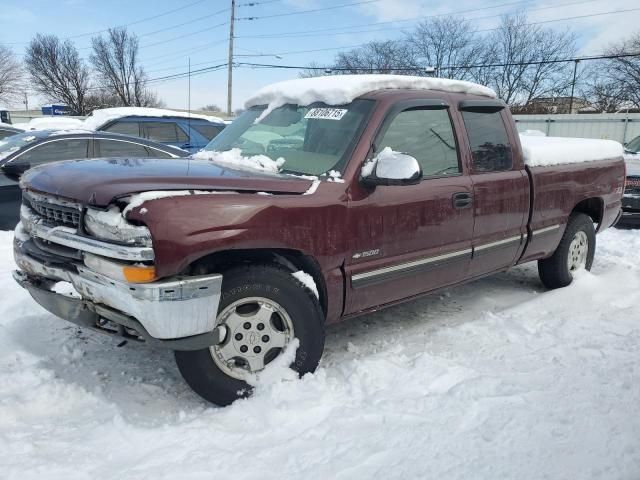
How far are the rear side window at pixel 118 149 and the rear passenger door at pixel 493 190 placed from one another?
4.86 m

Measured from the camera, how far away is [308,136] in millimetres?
3662

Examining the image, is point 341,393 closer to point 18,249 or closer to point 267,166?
point 267,166

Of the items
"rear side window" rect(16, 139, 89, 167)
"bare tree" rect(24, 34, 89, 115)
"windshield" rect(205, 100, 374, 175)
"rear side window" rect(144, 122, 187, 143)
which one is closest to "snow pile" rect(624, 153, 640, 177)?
"windshield" rect(205, 100, 374, 175)

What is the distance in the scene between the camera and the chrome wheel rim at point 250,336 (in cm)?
295

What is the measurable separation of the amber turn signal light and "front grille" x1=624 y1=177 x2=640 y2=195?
836 cm

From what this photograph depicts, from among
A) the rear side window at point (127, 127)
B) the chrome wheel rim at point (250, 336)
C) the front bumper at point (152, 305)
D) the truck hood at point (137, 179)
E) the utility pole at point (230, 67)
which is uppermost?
the utility pole at point (230, 67)

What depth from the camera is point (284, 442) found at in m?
2.68

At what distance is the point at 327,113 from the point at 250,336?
1.59 metres

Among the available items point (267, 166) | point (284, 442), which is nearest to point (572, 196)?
point (267, 166)

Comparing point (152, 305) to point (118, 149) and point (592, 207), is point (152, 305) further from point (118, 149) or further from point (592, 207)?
point (118, 149)

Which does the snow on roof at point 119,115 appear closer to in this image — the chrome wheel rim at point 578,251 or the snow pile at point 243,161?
the snow pile at point 243,161

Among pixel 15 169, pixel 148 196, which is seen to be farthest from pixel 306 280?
pixel 15 169

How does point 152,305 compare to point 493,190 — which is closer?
point 152,305

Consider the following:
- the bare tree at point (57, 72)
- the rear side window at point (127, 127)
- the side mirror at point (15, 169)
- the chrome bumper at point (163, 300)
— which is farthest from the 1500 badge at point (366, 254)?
the bare tree at point (57, 72)
